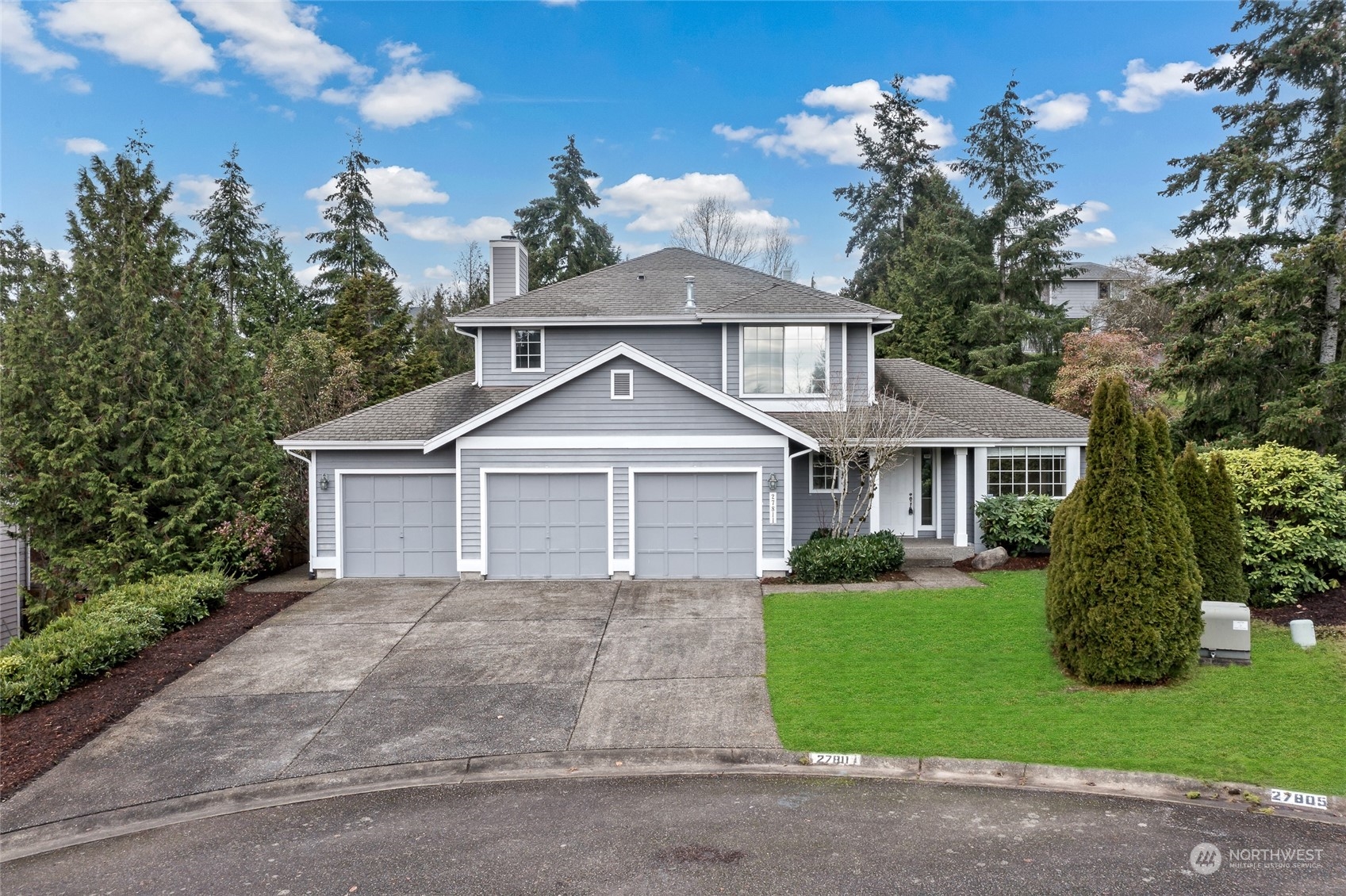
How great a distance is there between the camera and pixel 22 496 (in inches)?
496

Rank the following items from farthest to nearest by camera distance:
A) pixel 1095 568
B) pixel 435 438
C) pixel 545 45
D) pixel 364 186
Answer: pixel 364 186 → pixel 545 45 → pixel 435 438 → pixel 1095 568

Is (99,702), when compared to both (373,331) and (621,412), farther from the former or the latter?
(373,331)

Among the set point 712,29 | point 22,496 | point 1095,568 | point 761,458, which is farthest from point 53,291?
point 1095,568

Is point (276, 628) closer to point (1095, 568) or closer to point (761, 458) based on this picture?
point (761, 458)

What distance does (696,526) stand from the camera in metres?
14.6

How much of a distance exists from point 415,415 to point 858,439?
9357mm

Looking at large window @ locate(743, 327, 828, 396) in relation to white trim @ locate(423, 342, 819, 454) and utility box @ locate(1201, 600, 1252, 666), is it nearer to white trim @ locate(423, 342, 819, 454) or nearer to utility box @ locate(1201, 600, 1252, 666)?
white trim @ locate(423, 342, 819, 454)

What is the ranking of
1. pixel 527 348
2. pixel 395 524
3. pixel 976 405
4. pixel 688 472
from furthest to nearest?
pixel 976 405 → pixel 527 348 → pixel 395 524 → pixel 688 472

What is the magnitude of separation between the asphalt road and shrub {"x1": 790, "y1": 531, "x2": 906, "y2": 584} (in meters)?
7.31

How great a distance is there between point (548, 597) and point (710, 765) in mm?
6745

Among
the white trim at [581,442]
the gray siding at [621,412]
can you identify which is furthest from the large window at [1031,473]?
the gray siding at [621,412]

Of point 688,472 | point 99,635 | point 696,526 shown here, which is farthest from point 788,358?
point 99,635

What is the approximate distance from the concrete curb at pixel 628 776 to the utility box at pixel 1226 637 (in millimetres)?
2765

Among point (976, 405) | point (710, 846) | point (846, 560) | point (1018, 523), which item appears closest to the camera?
point (710, 846)
